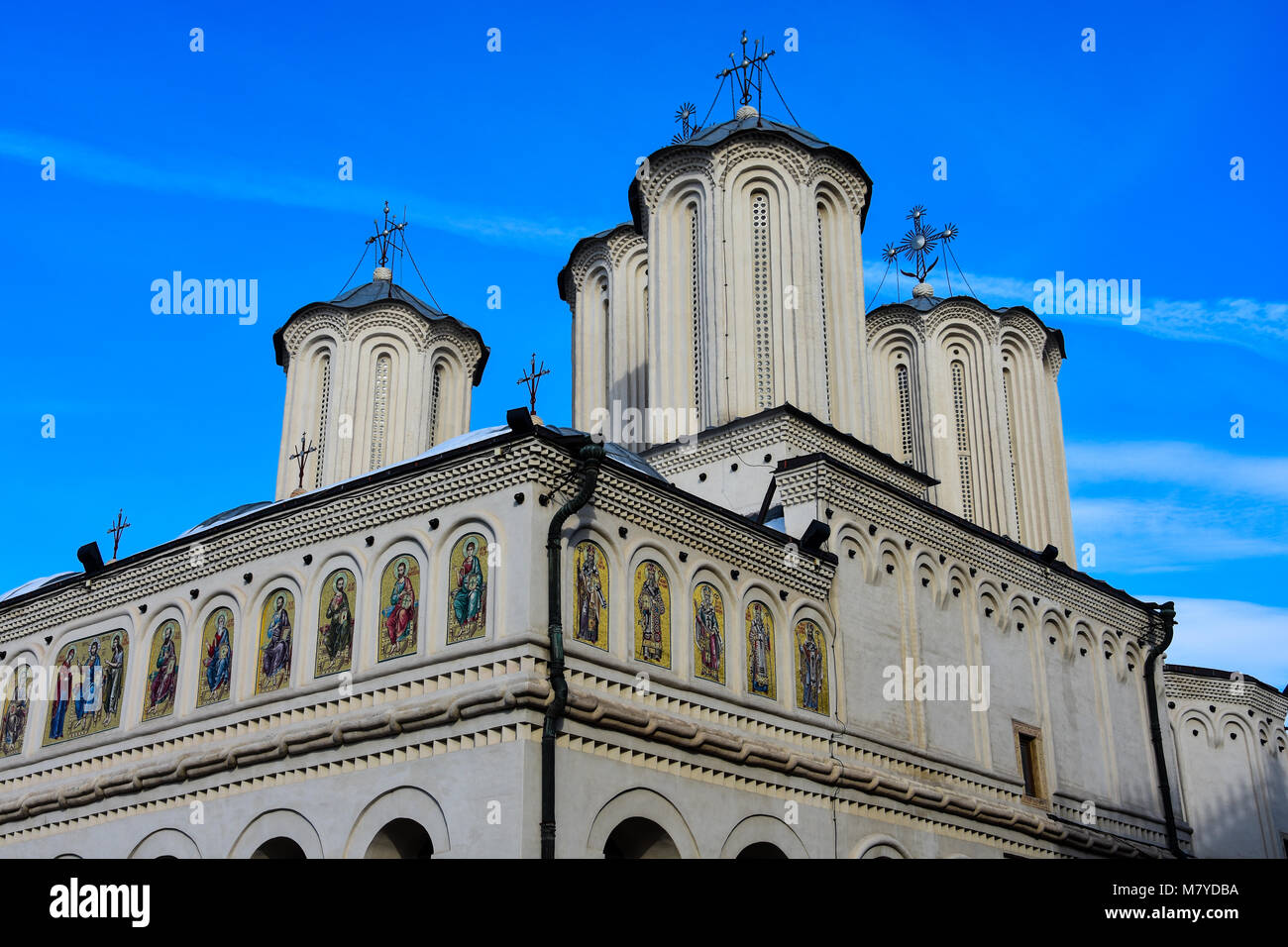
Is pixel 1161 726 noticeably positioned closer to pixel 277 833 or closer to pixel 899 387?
pixel 899 387

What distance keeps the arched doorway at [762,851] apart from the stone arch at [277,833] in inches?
216

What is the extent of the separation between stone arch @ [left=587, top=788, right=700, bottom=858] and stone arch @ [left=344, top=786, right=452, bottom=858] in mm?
1722

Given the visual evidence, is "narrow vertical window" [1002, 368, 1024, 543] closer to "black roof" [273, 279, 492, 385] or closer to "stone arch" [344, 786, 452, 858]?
"black roof" [273, 279, 492, 385]

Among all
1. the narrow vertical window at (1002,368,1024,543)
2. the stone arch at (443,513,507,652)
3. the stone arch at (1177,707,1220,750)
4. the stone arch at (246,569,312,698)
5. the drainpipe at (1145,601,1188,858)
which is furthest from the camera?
the stone arch at (1177,707,1220,750)

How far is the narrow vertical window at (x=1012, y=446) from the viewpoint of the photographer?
103ft

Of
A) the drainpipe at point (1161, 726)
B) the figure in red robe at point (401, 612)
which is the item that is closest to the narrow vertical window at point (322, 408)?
the figure in red robe at point (401, 612)

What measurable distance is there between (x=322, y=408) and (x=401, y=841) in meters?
16.9

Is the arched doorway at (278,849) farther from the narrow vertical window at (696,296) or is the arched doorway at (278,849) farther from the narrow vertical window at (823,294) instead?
the narrow vertical window at (823,294)

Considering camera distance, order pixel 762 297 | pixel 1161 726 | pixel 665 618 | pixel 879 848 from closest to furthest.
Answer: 1. pixel 665 618
2. pixel 879 848
3. pixel 762 297
4. pixel 1161 726

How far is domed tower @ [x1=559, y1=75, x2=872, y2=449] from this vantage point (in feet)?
81.6

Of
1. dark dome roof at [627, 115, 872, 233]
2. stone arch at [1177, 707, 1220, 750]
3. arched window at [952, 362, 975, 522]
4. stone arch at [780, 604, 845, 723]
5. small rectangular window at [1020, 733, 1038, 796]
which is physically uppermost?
dark dome roof at [627, 115, 872, 233]

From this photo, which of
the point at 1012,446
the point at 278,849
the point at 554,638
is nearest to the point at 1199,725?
the point at 1012,446

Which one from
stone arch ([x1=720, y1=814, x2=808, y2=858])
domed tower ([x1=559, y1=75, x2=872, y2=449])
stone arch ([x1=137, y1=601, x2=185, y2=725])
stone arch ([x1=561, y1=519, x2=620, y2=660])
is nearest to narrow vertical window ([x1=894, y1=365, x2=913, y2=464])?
domed tower ([x1=559, y1=75, x2=872, y2=449])

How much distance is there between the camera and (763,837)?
18.9 metres
